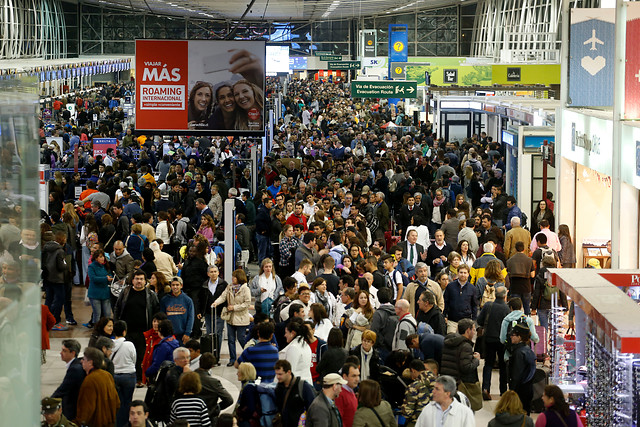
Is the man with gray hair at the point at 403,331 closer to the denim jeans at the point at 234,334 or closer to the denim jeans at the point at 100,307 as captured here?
the denim jeans at the point at 234,334

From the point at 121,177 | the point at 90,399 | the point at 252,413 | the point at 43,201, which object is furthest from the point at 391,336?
the point at 121,177

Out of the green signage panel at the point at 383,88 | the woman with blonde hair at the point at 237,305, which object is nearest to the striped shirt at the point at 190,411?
the woman with blonde hair at the point at 237,305

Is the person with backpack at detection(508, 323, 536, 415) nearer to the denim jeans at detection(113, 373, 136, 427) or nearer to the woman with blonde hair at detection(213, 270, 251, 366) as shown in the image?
the woman with blonde hair at detection(213, 270, 251, 366)

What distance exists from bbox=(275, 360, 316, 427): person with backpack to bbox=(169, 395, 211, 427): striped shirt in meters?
0.63

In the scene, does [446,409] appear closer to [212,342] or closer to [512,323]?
[512,323]

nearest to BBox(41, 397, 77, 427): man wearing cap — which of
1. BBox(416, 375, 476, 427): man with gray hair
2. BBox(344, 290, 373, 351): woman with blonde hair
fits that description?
BBox(416, 375, 476, 427): man with gray hair

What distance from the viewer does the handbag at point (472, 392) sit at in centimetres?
866

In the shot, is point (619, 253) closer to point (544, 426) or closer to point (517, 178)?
point (544, 426)

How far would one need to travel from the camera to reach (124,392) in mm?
9062

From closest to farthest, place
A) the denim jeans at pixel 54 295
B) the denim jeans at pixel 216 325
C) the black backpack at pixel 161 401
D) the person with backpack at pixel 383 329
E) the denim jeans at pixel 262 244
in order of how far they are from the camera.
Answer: the black backpack at pixel 161 401, the person with backpack at pixel 383 329, the denim jeans at pixel 216 325, the denim jeans at pixel 54 295, the denim jeans at pixel 262 244

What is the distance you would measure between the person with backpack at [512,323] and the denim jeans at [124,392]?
3.48 m

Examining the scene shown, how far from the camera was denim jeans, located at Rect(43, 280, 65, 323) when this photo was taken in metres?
13.4

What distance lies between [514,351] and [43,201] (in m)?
9.37

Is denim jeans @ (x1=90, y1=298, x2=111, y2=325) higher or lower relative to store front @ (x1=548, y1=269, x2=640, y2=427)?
lower
